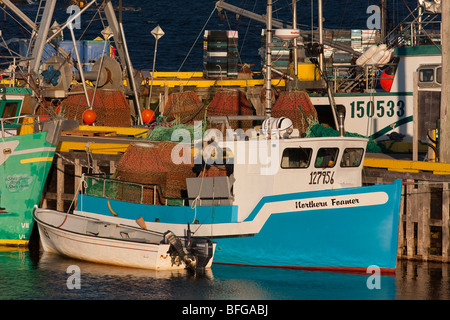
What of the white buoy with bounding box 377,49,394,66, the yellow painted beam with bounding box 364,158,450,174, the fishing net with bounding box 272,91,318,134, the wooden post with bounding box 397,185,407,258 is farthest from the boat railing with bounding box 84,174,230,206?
the white buoy with bounding box 377,49,394,66

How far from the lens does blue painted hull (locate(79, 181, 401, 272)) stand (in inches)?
857

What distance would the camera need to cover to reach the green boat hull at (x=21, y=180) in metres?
26.9

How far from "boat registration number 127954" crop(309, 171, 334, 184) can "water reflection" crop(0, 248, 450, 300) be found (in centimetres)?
236

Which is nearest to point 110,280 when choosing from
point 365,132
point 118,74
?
point 365,132

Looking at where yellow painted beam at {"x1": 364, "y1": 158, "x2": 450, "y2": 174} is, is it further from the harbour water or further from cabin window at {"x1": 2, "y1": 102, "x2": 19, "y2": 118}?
cabin window at {"x1": 2, "y1": 102, "x2": 19, "y2": 118}

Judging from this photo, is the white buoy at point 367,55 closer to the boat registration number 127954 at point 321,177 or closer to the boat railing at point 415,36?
Answer: the boat railing at point 415,36

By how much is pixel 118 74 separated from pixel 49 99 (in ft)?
14.9

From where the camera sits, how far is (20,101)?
29.0m

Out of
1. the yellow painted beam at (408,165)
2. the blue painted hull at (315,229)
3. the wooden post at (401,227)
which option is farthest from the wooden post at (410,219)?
the blue painted hull at (315,229)

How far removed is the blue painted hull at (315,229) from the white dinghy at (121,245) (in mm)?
870

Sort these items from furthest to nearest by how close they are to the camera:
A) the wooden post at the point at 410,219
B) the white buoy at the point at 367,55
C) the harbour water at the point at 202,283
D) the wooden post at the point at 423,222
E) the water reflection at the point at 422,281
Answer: the white buoy at the point at 367,55
the wooden post at the point at 410,219
the wooden post at the point at 423,222
the water reflection at the point at 422,281
the harbour water at the point at 202,283

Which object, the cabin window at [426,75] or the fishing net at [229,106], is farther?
the fishing net at [229,106]

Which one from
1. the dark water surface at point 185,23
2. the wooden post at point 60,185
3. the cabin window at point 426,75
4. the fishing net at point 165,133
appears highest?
the dark water surface at point 185,23

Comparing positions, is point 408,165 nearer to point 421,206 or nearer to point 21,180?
point 421,206
